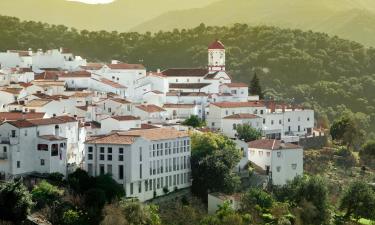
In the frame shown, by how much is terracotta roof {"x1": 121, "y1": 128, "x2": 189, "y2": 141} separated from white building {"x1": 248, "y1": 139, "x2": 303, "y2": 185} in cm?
541

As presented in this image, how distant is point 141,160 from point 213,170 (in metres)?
4.89

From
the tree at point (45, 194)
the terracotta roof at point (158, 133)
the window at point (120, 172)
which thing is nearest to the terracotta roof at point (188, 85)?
the terracotta roof at point (158, 133)

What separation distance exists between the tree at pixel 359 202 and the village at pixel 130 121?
454 centimetres

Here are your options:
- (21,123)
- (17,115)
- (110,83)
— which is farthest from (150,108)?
(21,123)

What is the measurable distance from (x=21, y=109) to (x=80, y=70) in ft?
46.5

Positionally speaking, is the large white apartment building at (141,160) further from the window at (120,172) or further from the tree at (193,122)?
the tree at (193,122)

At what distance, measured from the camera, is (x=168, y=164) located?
5097 cm

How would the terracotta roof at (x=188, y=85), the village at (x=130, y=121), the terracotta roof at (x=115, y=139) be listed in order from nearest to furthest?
the village at (x=130, y=121)
the terracotta roof at (x=115, y=139)
the terracotta roof at (x=188, y=85)

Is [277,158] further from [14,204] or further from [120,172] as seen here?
[14,204]

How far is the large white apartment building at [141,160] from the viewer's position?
4766 cm

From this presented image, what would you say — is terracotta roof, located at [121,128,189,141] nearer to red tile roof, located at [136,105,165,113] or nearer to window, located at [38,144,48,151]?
window, located at [38,144,48,151]

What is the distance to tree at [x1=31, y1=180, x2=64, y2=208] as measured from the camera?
42844 millimetres

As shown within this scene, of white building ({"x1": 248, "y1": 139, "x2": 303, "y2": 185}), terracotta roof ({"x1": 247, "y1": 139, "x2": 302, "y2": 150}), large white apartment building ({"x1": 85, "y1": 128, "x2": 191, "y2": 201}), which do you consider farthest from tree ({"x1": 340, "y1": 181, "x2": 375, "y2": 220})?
large white apartment building ({"x1": 85, "y1": 128, "x2": 191, "y2": 201})

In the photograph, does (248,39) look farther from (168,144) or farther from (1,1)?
(1,1)
